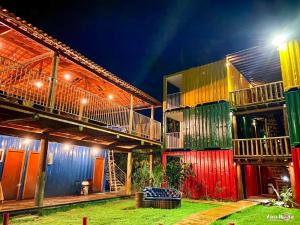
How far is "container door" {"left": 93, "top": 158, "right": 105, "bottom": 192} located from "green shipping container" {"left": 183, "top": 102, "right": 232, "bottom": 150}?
624cm

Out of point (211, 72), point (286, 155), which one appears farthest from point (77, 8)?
point (286, 155)

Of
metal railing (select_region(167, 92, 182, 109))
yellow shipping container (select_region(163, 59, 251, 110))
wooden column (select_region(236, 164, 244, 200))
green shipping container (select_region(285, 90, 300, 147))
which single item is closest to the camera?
green shipping container (select_region(285, 90, 300, 147))

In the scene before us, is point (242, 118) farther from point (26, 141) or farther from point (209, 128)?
point (26, 141)

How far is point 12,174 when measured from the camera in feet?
34.4

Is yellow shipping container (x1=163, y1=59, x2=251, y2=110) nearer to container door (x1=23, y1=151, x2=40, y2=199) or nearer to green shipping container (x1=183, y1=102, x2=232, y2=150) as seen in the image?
green shipping container (x1=183, y1=102, x2=232, y2=150)

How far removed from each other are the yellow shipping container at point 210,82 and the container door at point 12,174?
11.0 m

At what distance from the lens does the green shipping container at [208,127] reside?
14.7m

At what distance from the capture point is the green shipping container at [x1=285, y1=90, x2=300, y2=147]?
11.9m

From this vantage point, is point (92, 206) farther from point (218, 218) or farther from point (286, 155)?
point (286, 155)

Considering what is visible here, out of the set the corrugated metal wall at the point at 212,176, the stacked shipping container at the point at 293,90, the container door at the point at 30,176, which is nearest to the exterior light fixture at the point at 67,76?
the container door at the point at 30,176

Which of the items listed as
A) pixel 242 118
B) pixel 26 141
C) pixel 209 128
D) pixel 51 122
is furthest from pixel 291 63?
pixel 26 141

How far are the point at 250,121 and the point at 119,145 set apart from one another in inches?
418

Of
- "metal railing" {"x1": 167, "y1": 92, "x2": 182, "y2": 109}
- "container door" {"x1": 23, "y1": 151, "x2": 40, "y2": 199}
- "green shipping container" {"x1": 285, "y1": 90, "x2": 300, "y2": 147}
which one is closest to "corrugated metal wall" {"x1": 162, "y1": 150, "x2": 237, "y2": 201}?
"green shipping container" {"x1": 285, "y1": 90, "x2": 300, "y2": 147}

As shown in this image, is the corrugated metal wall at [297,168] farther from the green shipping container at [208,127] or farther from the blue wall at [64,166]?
the blue wall at [64,166]
